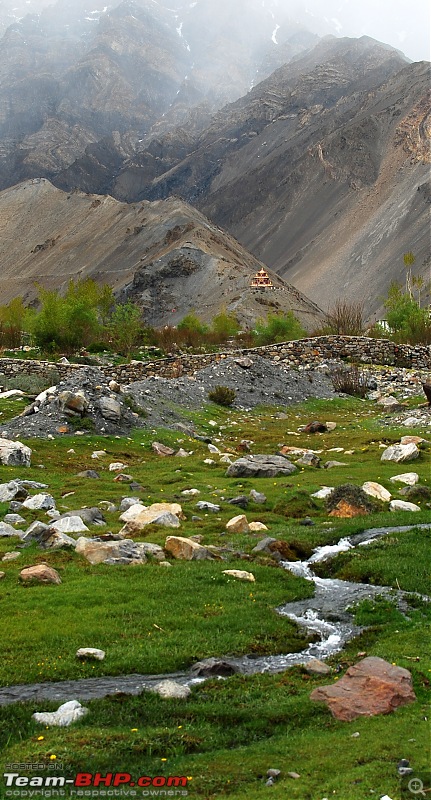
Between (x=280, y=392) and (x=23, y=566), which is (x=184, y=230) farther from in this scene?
(x=23, y=566)

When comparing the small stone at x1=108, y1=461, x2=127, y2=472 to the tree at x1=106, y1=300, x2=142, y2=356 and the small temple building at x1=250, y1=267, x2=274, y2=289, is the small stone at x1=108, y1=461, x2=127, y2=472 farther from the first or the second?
the small temple building at x1=250, y1=267, x2=274, y2=289

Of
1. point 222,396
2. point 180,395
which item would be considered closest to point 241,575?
point 180,395

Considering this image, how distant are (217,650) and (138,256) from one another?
138 m

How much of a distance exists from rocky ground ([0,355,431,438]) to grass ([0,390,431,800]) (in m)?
8.25

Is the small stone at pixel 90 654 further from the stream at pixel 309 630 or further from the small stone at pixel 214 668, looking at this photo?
the small stone at pixel 214 668

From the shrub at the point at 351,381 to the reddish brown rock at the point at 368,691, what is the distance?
113 feet

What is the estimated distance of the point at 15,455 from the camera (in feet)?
76.9

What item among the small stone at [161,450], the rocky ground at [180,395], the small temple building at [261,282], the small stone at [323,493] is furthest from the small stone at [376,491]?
the small temple building at [261,282]

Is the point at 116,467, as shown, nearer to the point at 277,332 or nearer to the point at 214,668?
the point at 214,668

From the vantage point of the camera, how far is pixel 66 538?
594 inches

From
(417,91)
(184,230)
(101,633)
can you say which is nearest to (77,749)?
(101,633)

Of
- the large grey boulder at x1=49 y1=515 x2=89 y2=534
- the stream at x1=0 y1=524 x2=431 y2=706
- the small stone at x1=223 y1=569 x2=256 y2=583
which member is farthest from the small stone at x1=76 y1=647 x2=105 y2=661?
the large grey boulder at x1=49 y1=515 x2=89 y2=534

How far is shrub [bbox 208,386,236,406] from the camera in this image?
36.7 meters

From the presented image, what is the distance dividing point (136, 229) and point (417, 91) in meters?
90.1
